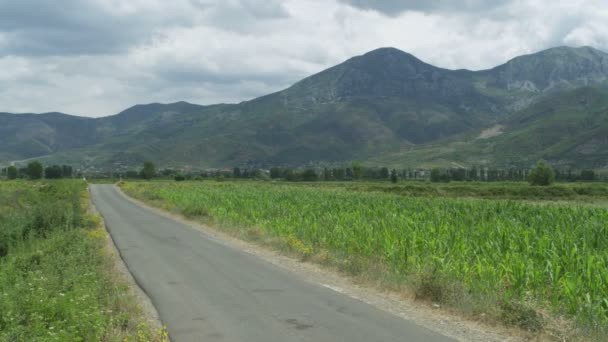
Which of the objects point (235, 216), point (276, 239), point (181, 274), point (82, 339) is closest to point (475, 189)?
point (235, 216)

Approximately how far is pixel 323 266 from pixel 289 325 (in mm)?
6664

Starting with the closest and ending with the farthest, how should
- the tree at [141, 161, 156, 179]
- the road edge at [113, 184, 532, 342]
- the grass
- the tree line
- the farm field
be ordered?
the grass, the road edge at [113, 184, 532, 342], the farm field, the tree line, the tree at [141, 161, 156, 179]

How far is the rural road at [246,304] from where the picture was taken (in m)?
8.62

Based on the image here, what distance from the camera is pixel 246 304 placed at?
10641 mm

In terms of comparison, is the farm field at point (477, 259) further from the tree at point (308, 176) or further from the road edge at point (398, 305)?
the tree at point (308, 176)

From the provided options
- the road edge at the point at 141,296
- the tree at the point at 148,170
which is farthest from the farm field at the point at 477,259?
the tree at the point at 148,170

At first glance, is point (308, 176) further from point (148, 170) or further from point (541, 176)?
point (541, 176)

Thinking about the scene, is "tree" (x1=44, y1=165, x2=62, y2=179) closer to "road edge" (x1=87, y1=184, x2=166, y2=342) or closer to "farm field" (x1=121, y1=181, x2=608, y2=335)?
"farm field" (x1=121, y1=181, x2=608, y2=335)

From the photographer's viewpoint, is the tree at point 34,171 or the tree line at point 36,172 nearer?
the tree at point 34,171

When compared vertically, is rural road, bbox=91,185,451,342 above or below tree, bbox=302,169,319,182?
above

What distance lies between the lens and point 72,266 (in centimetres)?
1312

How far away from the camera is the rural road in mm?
8625

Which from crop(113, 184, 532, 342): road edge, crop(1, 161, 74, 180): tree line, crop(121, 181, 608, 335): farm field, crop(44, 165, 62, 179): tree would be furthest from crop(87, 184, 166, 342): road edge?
crop(44, 165, 62, 179): tree

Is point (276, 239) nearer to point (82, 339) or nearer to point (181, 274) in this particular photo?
point (181, 274)
